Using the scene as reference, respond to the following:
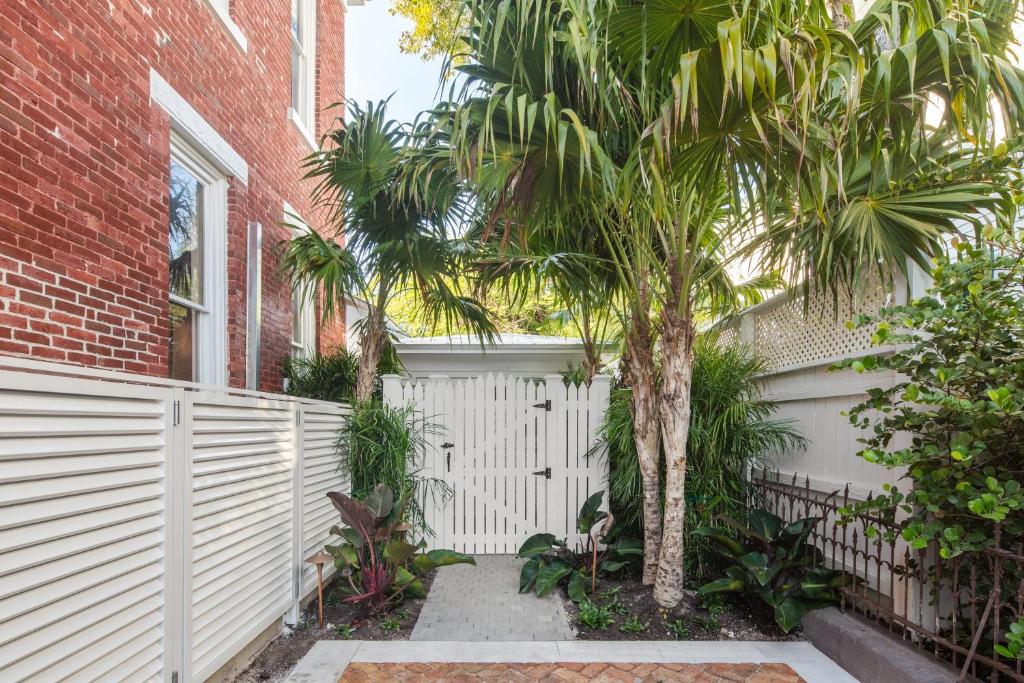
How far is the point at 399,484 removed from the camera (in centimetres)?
545

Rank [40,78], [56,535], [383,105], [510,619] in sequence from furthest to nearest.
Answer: [383,105] < [510,619] < [40,78] < [56,535]

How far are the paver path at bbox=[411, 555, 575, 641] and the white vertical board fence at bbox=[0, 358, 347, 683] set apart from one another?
1160 mm

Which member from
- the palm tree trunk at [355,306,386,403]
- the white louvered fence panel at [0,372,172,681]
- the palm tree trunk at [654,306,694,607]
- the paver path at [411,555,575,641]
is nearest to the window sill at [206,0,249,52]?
the palm tree trunk at [355,306,386,403]

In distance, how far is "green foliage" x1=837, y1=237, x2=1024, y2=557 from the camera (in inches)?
104

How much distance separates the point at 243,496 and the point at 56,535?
1399 mm

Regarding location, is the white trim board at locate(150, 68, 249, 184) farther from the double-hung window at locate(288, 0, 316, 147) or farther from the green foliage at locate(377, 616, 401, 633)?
the green foliage at locate(377, 616, 401, 633)

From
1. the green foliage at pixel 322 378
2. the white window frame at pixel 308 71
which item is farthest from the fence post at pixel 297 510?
the white window frame at pixel 308 71

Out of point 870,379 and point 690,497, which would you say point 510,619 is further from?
point 870,379

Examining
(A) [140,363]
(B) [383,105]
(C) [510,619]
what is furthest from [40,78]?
(C) [510,619]

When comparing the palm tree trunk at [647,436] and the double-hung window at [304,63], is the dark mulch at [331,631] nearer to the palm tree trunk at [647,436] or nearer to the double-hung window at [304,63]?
the palm tree trunk at [647,436]

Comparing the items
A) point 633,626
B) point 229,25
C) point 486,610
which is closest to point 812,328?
point 633,626

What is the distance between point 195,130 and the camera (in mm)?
4574

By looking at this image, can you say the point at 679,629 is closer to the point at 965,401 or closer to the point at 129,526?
the point at 965,401

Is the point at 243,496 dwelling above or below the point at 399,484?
above
